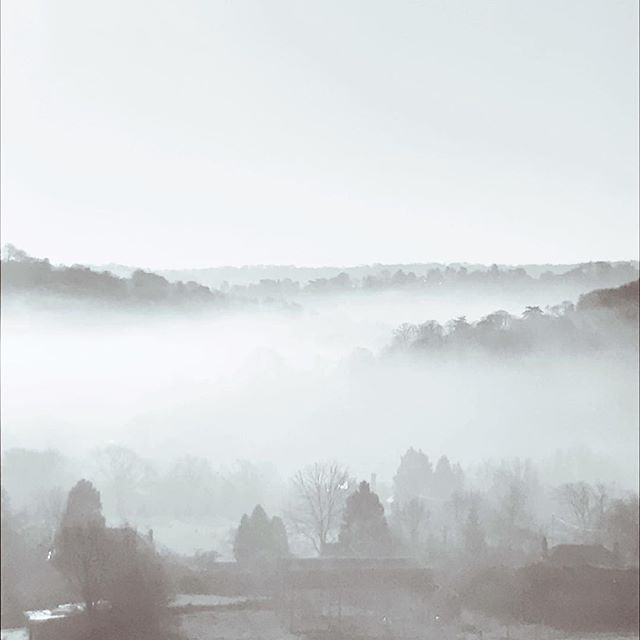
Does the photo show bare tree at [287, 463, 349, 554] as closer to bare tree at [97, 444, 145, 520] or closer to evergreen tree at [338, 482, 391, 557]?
evergreen tree at [338, 482, 391, 557]

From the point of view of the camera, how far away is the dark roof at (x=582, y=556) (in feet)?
17.7

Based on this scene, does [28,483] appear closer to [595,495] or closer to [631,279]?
[595,495]

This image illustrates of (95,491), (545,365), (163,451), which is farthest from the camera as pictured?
(545,365)

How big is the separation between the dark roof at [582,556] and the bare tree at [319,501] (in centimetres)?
160

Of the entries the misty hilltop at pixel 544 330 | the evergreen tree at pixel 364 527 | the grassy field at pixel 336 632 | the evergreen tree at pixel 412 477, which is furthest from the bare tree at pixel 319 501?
the misty hilltop at pixel 544 330

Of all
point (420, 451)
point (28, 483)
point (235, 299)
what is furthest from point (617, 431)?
point (28, 483)

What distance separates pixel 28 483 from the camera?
4.81 metres

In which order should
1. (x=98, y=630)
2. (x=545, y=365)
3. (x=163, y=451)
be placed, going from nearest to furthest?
(x=98, y=630), (x=163, y=451), (x=545, y=365)

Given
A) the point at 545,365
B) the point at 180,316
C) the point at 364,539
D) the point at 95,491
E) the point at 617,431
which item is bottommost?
the point at 364,539

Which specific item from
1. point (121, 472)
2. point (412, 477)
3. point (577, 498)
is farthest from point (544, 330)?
point (121, 472)

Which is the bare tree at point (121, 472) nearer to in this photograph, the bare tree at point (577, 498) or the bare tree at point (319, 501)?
the bare tree at point (319, 501)

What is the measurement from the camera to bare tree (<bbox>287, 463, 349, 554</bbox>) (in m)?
5.47

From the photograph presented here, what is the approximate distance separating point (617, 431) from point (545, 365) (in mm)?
738

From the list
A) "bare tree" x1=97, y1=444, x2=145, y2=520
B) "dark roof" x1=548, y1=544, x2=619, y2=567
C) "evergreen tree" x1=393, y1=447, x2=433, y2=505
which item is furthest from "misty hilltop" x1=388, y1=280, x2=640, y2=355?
"bare tree" x1=97, y1=444, x2=145, y2=520
